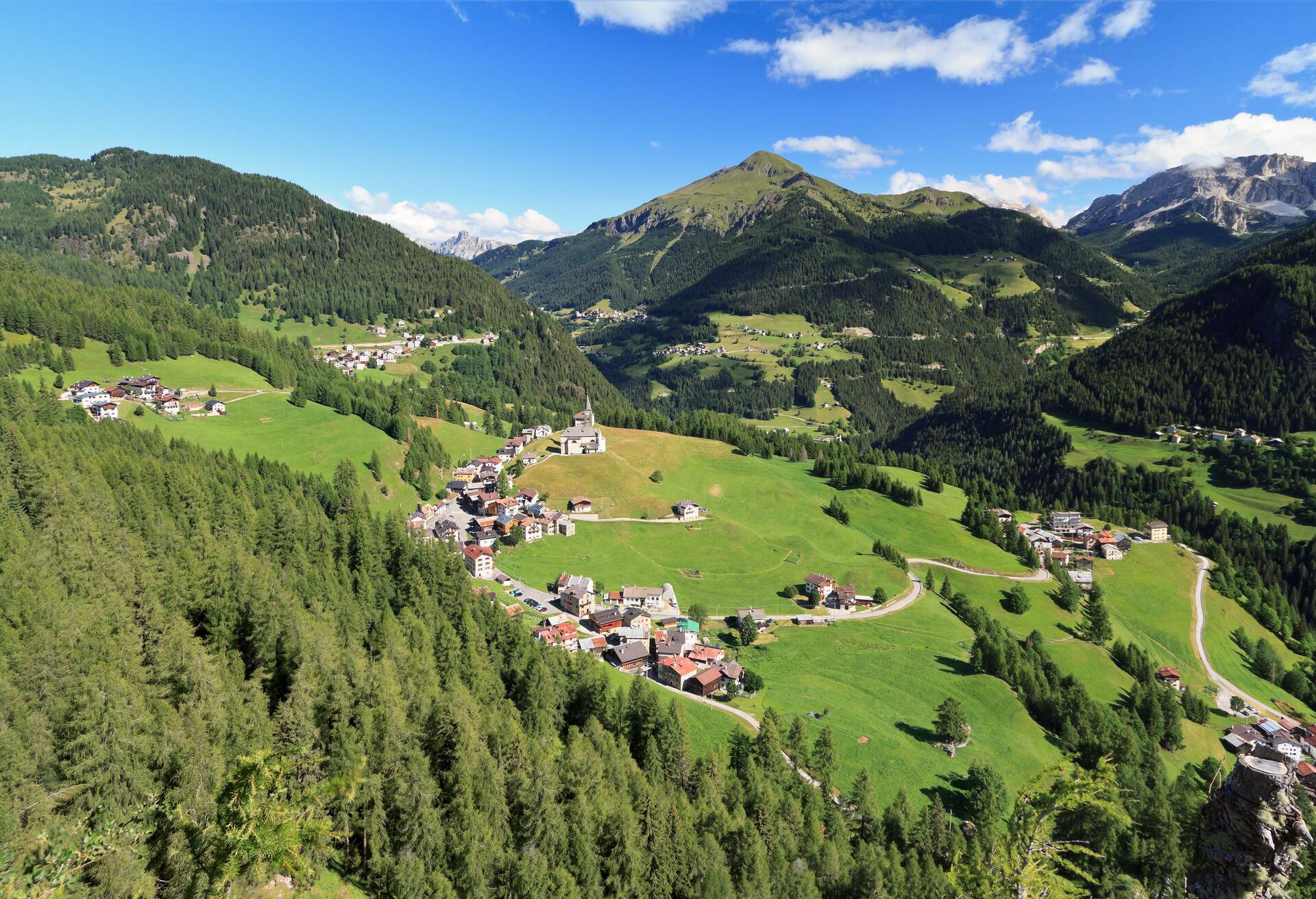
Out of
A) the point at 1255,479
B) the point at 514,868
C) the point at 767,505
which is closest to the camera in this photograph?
the point at 514,868

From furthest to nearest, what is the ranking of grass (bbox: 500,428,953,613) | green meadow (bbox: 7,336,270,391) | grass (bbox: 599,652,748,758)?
green meadow (bbox: 7,336,270,391) → grass (bbox: 500,428,953,613) → grass (bbox: 599,652,748,758)

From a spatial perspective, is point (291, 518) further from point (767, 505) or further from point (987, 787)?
point (767, 505)

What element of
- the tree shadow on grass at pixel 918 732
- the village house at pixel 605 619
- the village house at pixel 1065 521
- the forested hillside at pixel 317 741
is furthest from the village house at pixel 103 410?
the village house at pixel 1065 521

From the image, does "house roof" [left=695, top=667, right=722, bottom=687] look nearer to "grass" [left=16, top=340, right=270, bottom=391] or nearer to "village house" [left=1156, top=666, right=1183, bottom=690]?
"village house" [left=1156, top=666, right=1183, bottom=690]

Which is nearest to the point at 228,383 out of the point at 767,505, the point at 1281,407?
the point at 767,505

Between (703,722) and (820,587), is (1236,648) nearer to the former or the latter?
(820,587)

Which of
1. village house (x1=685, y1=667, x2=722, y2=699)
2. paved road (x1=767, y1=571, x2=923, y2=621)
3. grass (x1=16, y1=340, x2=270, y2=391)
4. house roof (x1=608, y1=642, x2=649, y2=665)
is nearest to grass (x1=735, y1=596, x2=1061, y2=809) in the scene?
paved road (x1=767, y1=571, x2=923, y2=621)
